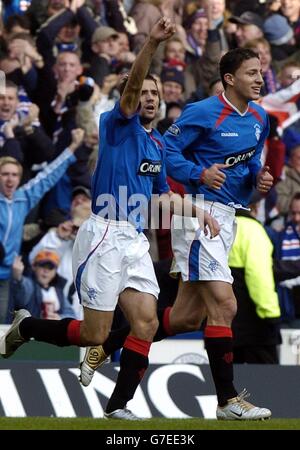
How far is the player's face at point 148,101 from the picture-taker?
9.89m

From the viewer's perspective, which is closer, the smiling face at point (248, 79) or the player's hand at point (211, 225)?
the player's hand at point (211, 225)

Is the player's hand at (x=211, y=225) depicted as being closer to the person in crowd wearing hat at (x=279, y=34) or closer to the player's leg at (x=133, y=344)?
the player's leg at (x=133, y=344)

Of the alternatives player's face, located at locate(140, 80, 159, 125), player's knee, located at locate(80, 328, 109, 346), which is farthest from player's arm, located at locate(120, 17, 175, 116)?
player's knee, located at locate(80, 328, 109, 346)

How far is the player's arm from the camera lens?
29.5 feet

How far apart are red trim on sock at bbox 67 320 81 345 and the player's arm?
1673mm

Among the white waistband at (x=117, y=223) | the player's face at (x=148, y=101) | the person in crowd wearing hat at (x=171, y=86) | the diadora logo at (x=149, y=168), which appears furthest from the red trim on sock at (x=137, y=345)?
the person in crowd wearing hat at (x=171, y=86)

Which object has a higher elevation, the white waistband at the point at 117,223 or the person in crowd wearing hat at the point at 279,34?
the person in crowd wearing hat at the point at 279,34

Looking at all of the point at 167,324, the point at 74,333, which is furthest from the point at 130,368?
the point at 167,324

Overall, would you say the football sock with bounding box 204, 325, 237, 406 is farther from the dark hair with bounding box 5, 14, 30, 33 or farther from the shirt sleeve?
the dark hair with bounding box 5, 14, 30, 33

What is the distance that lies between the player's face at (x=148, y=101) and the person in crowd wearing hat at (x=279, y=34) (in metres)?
8.62

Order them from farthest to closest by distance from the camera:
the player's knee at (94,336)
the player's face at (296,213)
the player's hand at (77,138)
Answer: the player's hand at (77,138) < the player's face at (296,213) < the player's knee at (94,336)

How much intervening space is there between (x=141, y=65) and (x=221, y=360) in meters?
2.33

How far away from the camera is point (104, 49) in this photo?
54.4ft
